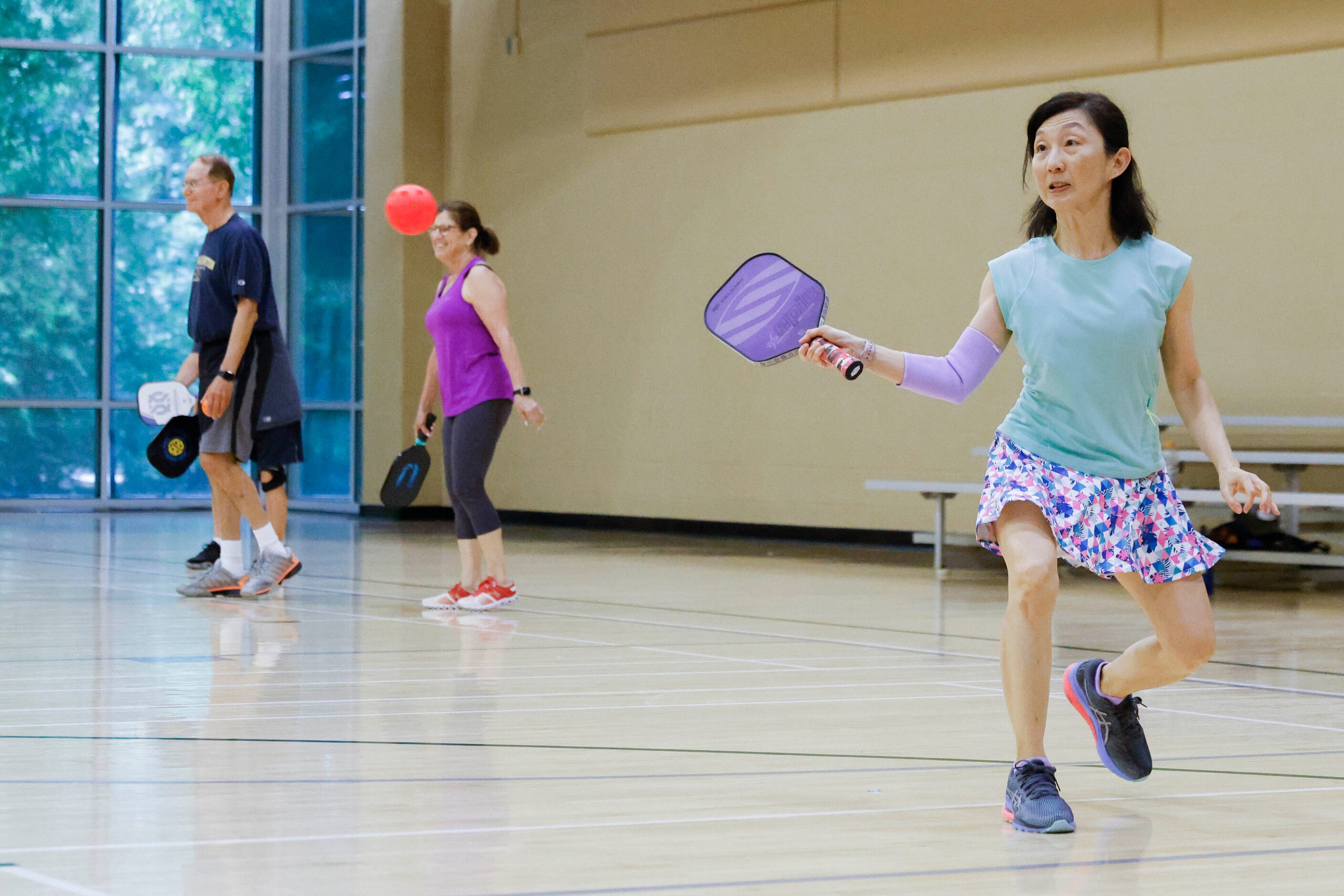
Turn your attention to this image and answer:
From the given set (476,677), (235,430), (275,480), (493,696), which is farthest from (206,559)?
(493,696)

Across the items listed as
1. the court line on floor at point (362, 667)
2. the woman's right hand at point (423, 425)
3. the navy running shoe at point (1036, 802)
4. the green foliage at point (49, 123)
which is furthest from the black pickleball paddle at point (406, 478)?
the green foliage at point (49, 123)

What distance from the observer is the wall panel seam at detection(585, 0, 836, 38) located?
12.5m

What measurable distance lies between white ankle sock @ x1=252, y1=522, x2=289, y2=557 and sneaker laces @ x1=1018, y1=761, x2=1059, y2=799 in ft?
17.4

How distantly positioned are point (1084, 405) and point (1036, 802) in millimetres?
771

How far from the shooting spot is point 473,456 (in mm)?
7332

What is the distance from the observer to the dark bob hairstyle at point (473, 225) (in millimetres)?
7418

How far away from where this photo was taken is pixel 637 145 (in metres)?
13.6

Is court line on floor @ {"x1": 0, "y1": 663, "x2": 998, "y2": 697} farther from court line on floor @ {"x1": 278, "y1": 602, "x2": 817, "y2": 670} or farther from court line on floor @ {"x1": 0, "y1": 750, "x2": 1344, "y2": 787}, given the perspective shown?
court line on floor @ {"x1": 0, "y1": 750, "x2": 1344, "y2": 787}

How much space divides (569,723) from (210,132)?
14027 millimetres

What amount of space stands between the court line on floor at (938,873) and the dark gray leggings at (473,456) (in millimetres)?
4591

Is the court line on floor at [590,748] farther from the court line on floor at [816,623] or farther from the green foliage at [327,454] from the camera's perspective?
the green foliage at [327,454]

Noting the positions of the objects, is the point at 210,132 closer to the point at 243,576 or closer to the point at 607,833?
the point at 243,576

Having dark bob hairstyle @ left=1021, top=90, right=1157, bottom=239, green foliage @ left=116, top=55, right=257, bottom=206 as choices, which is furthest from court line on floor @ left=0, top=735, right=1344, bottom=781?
green foliage @ left=116, top=55, right=257, bottom=206

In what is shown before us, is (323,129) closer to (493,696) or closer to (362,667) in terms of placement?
(362,667)
